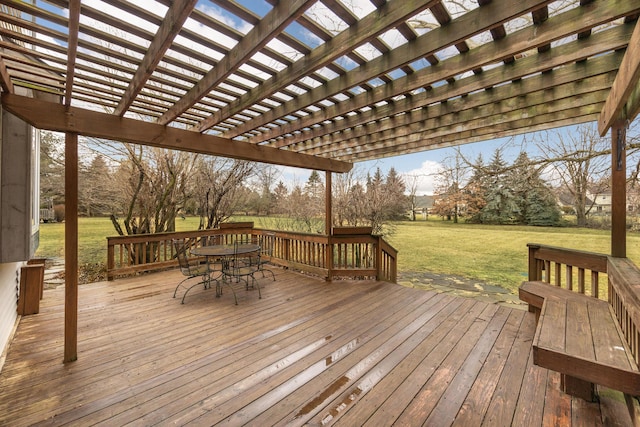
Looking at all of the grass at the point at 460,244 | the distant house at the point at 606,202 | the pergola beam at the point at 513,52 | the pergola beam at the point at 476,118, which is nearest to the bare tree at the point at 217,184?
the grass at the point at 460,244

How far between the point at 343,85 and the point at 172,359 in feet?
10.3

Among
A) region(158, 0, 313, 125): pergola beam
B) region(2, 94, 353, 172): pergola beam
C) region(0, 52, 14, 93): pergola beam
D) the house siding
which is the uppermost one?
region(158, 0, 313, 125): pergola beam

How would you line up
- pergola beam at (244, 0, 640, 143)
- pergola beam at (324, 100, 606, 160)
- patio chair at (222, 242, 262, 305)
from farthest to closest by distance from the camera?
patio chair at (222, 242, 262, 305) < pergola beam at (324, 100, 606, 160) < pergola beam at (244, 0, 640, 143)

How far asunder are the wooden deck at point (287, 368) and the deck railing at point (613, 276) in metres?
0.64

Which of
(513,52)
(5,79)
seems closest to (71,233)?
(5,79)

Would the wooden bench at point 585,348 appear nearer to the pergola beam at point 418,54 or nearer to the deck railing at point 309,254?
the pergola beam at point 418,54

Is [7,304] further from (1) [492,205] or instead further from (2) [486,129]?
(1) [492,205]

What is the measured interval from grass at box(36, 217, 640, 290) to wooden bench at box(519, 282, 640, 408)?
5530 millimetres

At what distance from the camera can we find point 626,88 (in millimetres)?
1779

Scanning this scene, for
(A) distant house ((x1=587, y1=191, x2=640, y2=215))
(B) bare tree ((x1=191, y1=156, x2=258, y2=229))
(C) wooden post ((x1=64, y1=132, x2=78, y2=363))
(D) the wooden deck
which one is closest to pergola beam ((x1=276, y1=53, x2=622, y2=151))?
(D) the wooden deck

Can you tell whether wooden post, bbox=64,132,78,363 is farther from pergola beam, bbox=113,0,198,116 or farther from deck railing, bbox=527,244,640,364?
deck railing, bbox=527,244,640,364

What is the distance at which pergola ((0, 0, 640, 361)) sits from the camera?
5.08 feet

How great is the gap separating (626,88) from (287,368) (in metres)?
3.43

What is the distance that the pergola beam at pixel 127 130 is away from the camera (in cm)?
235
